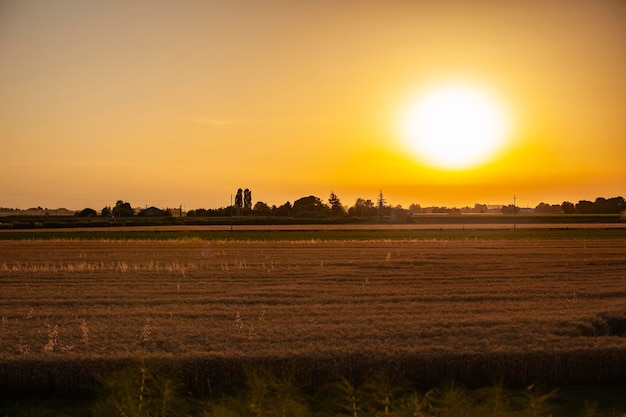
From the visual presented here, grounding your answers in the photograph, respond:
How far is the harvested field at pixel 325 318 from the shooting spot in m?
12.4

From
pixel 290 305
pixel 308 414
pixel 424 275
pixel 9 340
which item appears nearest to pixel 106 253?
pixel 424 275

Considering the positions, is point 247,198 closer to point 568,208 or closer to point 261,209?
point 261,209

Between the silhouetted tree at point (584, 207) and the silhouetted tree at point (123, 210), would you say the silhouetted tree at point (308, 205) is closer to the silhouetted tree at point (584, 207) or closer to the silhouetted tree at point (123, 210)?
the silhouetted tree at point (123, 210)

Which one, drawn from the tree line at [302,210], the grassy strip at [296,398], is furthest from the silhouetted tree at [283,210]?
the grassy strip at [296,398]

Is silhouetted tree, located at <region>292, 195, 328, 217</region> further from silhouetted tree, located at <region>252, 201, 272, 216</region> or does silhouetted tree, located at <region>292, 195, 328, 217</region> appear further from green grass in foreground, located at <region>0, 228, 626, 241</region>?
green grass in foreground, located at <region>0, 228, 626, 241</region>

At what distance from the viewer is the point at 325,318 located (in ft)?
52.4

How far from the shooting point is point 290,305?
17969 mm

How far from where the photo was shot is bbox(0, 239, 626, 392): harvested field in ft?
40.7

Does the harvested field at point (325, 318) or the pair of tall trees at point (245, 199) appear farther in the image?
the pair of tall trees at point (245, 199)

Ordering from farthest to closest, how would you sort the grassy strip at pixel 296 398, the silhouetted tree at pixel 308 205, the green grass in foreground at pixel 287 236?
the silhouetted tree at pixel 308 205 < the green grass in foreground at pixel 287 236 < the grassy strip at pixel 296 398

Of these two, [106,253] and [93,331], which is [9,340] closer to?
[93,331]

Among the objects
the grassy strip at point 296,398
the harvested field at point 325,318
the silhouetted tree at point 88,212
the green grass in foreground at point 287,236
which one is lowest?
the grassy strip at point 296,398

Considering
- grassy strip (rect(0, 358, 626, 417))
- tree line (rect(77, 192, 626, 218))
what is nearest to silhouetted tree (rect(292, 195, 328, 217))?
tree line (rect(77, 192, 626, 218))

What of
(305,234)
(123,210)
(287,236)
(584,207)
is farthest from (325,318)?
(584,207)
